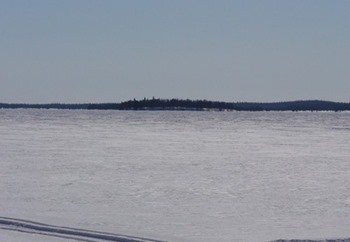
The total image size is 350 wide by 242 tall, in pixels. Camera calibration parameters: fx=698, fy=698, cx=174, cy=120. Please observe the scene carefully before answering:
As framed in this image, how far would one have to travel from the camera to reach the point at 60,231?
10.2 metres

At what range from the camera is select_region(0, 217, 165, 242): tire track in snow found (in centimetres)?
981

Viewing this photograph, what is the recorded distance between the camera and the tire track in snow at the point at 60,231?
9.81 m

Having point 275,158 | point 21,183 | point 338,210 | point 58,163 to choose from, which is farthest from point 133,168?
point 338,210

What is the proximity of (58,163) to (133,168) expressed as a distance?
8.38 feet

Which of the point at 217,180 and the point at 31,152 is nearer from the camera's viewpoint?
the point at 217,180

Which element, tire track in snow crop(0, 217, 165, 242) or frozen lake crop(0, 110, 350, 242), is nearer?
tire track in snow crop(0, 217, 165, 242)

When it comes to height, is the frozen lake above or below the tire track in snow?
below

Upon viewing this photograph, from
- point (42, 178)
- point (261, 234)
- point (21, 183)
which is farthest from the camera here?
point (42, 178)

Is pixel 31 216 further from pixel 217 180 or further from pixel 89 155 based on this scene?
pixel 89 155

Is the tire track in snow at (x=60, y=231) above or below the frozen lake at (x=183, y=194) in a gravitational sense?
above

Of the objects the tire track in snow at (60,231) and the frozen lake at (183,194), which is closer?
the tire track in snow at (60,231)

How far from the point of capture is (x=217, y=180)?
1741 centimetres

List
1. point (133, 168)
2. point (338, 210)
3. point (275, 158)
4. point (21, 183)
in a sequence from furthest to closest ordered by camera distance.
A: point (275, 158) < point (133, 168) < point (21, 183) < point (338, 210)

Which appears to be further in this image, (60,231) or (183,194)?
(183,194)
